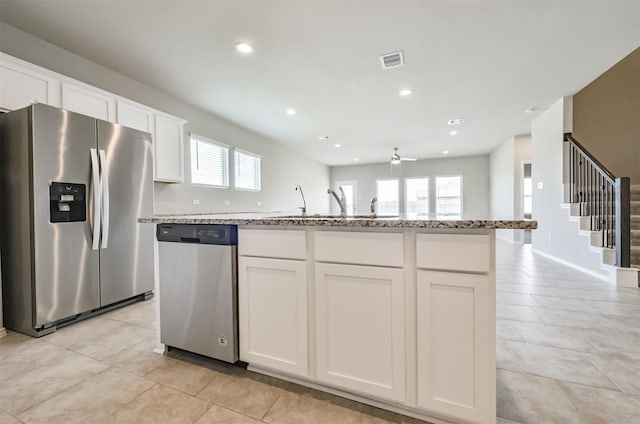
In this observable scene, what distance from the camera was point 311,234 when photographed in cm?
140

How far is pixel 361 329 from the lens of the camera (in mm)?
1296

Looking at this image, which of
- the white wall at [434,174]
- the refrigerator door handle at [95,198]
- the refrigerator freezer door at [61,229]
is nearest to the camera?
the refrigerator freezer door at [61,229]

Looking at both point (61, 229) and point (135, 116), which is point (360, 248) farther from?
point (135, 116)

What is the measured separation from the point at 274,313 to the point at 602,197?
475cm

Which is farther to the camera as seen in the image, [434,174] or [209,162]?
[434,174]

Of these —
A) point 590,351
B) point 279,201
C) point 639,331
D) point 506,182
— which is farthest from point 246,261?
point 506,182

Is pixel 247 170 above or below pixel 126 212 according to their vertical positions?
above

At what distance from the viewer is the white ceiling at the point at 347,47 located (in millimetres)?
2303

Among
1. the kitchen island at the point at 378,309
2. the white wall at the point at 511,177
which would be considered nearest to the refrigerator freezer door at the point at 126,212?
the kitchen island at the point at 378,309

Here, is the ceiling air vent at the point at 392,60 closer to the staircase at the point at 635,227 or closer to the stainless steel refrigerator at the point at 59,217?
the stainless steel refrigerator at the point at 59,217

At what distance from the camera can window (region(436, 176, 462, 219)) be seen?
9.30 m

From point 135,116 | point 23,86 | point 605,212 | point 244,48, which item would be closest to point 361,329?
point 244,48

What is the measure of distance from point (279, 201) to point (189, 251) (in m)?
5.41

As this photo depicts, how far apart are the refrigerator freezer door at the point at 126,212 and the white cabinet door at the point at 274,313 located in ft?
6.06
